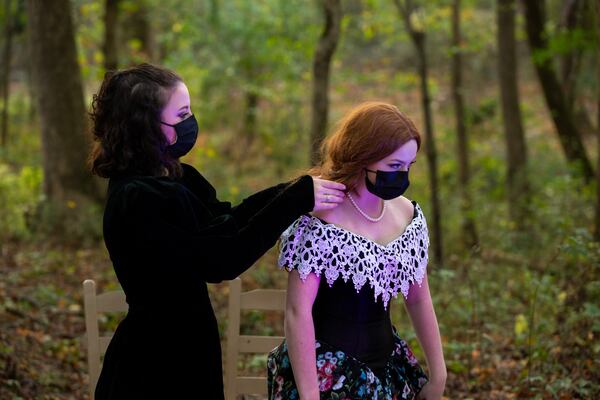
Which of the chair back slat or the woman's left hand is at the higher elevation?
the chair back slat

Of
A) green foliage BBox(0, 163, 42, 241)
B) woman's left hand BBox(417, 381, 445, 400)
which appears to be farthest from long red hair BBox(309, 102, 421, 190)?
green foliage BBox(0, 163, 42, 241)

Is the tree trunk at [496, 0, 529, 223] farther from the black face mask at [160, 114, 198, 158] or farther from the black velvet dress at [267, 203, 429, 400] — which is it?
the black face mask at [160, 114, 198, 158]

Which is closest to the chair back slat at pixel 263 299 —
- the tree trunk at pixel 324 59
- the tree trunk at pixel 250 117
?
the tree trunk at pixel 324 59

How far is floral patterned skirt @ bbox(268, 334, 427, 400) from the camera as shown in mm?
2891

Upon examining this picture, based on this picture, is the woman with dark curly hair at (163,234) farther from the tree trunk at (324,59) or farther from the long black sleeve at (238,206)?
the tree trunk at (324,59)

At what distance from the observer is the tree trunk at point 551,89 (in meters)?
10.7

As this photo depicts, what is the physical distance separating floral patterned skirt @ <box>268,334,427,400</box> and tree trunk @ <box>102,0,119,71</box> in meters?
10.0

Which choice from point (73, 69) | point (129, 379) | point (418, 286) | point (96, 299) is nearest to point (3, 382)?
point (96, 299)

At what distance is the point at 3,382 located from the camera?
15.9ft

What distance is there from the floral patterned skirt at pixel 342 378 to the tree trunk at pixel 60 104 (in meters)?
6.90

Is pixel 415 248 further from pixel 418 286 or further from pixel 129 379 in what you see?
pixel 129 379

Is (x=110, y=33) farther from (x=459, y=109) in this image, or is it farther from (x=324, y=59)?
(x=459, y=109)

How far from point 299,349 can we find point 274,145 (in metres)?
14.9

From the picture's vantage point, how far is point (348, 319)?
2949 millimetres
